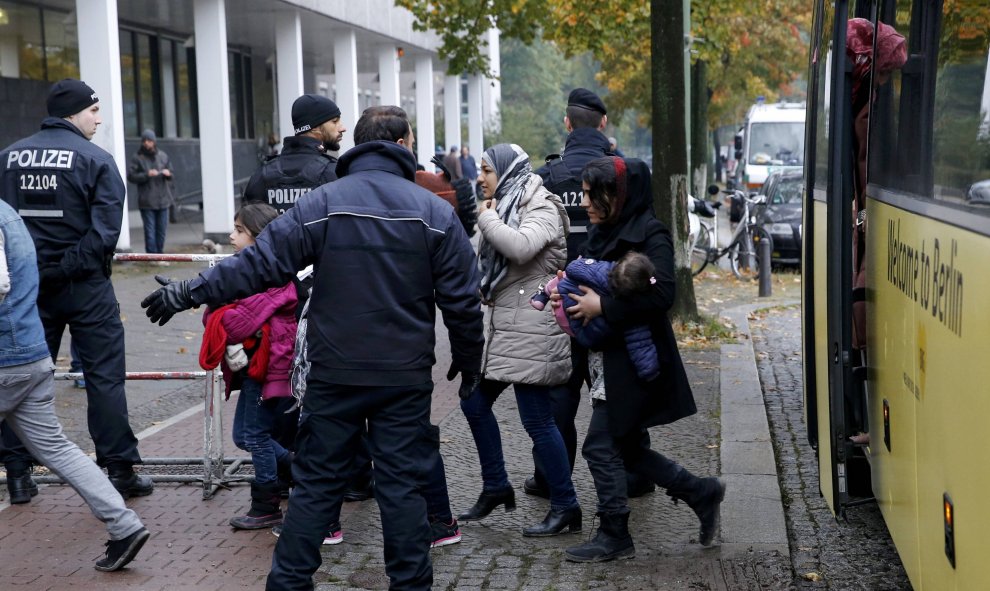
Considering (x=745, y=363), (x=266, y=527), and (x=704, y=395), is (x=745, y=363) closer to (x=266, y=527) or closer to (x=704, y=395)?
(x=704, y=395)

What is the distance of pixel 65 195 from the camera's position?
246 inches

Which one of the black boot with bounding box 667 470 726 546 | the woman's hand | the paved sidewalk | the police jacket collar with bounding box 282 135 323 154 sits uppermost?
the police jacket collar with bounding box 282 135 323 154

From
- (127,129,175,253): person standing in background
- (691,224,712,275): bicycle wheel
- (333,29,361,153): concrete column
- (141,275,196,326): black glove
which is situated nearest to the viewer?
(141,275,196,326): black glove

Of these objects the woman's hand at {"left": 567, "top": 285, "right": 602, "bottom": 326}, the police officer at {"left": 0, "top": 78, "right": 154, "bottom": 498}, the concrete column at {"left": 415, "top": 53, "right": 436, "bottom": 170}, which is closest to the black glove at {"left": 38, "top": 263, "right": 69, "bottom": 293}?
the police officer at {"left": 0, "top": 78, "right": 154, "bottom": 498}

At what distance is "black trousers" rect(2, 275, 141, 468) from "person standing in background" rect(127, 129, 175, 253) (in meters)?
13.0

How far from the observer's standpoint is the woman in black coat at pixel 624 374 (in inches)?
204

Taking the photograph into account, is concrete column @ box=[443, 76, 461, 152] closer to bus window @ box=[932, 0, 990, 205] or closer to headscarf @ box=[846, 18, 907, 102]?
headscarf @ box=[846, 18, 907, 102]

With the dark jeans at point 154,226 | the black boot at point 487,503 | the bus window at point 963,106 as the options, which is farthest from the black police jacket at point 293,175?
the dark jeans at point 154,226

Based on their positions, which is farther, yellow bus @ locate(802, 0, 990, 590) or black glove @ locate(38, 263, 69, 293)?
black glove @ locate(38, 263, 69, 293)

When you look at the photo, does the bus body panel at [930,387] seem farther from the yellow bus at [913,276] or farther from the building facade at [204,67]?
the building facade at [204,67]

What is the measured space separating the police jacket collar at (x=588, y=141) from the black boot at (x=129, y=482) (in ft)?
9.37

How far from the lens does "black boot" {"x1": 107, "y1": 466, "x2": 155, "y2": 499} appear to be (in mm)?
6383

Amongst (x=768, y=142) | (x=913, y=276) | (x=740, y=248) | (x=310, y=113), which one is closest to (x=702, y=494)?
(x=913, y=276)

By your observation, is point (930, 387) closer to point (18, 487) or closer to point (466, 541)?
point (466, 541)
